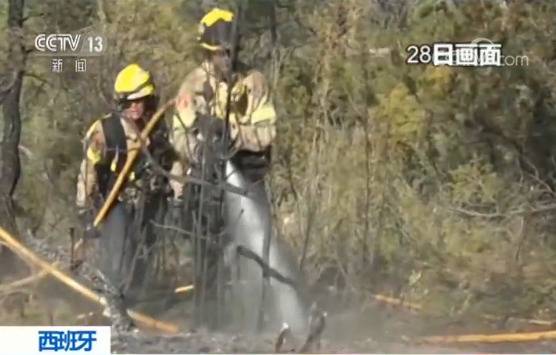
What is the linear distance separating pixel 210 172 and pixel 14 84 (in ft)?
2.22

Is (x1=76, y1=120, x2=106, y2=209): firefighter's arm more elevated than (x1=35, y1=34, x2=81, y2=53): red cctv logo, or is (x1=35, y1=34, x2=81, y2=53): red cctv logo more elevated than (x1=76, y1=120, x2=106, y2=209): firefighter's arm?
(x1=35, y1=34, x2=81, y2=53): red cctv logo

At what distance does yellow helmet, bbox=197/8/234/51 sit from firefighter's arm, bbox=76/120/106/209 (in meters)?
0.43

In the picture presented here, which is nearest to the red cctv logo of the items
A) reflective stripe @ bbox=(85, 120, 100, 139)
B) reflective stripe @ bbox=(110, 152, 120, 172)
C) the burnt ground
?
reflective stripe @ bbox=(85, 120, 100, 139)

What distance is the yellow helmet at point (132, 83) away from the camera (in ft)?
9.04

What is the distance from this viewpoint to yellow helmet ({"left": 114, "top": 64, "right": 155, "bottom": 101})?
276cm

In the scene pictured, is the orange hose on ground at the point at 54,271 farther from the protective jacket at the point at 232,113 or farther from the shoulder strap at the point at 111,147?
the protective jacket at the point at 232,113

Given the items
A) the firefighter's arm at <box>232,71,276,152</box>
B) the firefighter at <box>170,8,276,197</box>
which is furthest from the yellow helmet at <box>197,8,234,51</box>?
the firefighter's arm at <box>232,71,276,152</box>

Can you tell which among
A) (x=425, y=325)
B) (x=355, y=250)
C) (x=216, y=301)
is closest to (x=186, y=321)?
(x=216, y=301)

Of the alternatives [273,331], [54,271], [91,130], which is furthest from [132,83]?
[273,331]

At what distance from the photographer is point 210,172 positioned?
2.76 m

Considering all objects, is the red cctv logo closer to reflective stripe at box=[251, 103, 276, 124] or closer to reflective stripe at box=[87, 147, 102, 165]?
reflective stripe at box=[87, 147, 102, 165]

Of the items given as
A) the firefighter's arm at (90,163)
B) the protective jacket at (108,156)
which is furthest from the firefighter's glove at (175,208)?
the firefighter's arm at (90,163)

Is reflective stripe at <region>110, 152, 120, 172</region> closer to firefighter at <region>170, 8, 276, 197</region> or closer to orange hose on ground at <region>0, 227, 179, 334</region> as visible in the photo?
firefighter at <region>170, 8, 276, 197</region>

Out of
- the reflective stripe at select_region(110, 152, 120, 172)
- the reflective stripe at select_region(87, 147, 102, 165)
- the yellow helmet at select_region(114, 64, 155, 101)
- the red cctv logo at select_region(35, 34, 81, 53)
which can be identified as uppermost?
the red cctv logo at select_region(35, 34, 81, 53)
